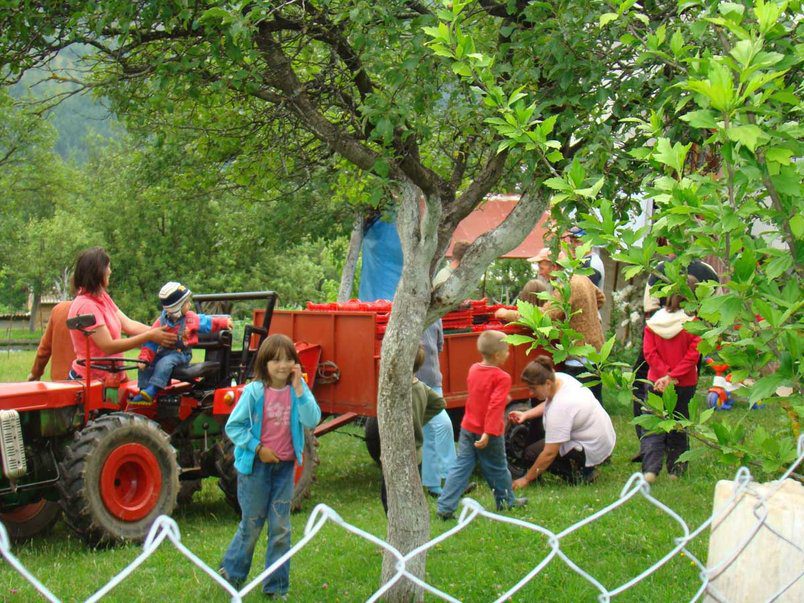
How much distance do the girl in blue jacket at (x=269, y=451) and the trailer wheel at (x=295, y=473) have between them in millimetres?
2209

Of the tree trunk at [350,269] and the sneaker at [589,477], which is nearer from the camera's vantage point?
the sneaker at [589,477]

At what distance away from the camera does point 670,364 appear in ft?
29.0

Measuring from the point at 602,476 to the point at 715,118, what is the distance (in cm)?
671

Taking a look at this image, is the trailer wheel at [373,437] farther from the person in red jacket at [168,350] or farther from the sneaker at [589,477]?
the person in red jacket at [168,350]

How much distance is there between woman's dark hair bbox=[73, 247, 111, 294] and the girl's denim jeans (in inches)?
97.5

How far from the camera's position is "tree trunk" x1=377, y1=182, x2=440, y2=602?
5.46 metres

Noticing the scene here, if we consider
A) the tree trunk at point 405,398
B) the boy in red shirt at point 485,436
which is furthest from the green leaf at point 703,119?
the boy in red shirt at point 485,436

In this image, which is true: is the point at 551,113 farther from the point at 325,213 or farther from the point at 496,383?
the point at 325,213

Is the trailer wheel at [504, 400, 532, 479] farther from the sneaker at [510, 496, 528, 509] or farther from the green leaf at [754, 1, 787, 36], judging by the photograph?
the green leaf at [754, 1, 787, 36]

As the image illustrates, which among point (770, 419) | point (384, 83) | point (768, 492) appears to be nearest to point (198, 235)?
point (770, 419)

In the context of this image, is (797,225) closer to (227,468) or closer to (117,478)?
(117,478)

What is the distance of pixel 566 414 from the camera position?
8.95 m

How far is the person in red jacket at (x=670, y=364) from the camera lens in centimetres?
874

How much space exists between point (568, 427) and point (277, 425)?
368 cm
